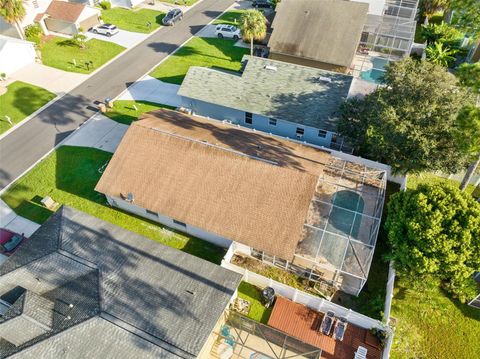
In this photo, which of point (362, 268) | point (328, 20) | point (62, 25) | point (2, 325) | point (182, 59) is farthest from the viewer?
point (62, 25)

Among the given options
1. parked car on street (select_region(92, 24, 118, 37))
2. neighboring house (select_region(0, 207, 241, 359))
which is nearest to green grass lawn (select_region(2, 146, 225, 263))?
neighboring house (select_region(0, 207, 241, 359))

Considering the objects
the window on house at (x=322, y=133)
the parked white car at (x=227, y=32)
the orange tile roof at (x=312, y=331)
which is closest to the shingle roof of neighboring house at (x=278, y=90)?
the window on house at (x=322, y=133)

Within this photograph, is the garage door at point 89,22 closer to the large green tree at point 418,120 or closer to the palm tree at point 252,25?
the palm tree at point 252,25

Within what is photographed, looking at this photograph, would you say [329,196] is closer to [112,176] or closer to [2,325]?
[112,176]

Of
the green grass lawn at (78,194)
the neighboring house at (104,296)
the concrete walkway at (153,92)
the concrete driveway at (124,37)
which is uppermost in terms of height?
the concrete driveway at (124,37)

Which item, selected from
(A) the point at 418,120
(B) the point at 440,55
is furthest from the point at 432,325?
(B) the point at 440,55

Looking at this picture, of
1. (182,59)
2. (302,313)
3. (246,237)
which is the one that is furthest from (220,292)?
(182,59)

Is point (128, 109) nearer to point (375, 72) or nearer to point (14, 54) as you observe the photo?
point (14, 54)
